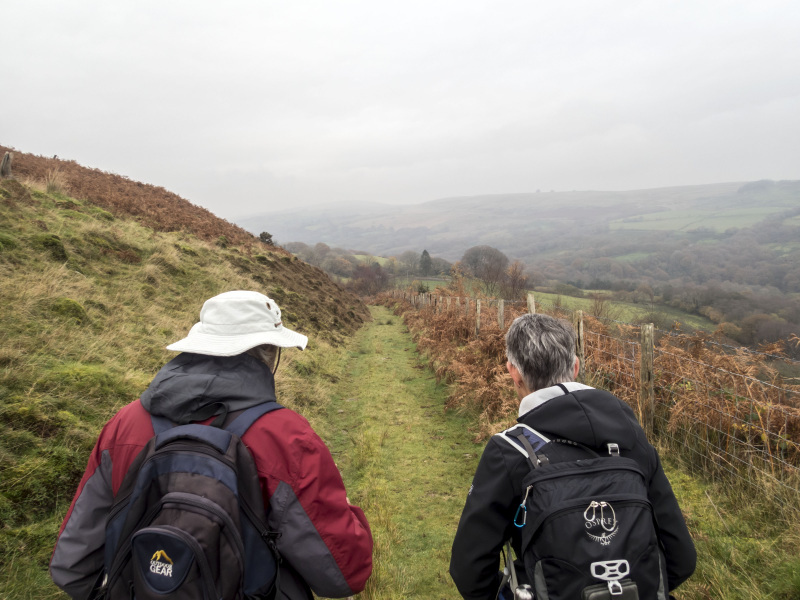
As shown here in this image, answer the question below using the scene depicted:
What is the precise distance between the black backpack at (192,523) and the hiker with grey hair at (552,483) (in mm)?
874

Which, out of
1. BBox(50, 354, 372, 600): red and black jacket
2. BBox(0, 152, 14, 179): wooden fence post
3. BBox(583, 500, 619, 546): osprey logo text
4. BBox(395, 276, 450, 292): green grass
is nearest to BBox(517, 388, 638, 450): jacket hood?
BBox(583, 500, 619, 546): osprey logo text

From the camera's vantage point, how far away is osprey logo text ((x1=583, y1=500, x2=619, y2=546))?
1.46 meters

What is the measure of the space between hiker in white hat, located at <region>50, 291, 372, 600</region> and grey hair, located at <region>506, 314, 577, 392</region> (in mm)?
1053

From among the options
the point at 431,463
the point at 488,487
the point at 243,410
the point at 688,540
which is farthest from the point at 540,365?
the point at 431,463

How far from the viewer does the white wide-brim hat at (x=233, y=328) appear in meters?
1.90

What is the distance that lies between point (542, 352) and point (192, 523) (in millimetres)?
1597

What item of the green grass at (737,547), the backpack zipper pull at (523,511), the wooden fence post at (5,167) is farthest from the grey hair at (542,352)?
the wooden fence post at (5,167)

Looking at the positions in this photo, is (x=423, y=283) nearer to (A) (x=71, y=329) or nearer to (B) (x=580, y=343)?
(B) (x=580, y=343)

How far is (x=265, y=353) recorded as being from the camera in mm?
2107

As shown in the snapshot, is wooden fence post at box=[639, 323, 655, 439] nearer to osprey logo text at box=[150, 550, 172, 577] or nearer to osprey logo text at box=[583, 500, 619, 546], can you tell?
osprey logo text at box=[583, 500, 619, 546]

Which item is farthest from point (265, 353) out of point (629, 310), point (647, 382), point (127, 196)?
point (629, 310)

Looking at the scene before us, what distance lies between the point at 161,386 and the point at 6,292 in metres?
6.21

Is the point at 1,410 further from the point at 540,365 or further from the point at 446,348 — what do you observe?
the point at 446,348

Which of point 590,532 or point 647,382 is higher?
point 590,532
